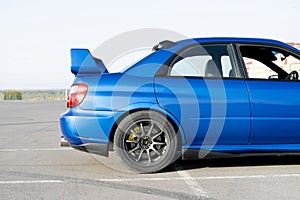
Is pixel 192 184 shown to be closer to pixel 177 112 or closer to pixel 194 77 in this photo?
pixel 177 112

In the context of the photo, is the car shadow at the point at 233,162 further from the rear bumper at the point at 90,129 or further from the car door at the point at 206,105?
the rear bumper at the point at 90,129

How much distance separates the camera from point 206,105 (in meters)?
4.31

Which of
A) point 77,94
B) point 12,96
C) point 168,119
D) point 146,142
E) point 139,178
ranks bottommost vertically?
point 12,96

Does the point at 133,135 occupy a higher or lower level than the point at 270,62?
lower

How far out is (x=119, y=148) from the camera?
4.36 metres

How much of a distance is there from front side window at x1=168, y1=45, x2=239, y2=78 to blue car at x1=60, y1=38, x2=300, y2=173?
0.01 m

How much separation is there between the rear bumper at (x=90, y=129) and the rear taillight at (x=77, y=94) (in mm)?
96

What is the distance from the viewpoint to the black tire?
4336 mm

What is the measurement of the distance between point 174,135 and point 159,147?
0.25m

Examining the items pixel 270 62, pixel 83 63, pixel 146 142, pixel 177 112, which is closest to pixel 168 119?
pixel 177 112

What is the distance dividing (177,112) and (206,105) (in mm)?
351

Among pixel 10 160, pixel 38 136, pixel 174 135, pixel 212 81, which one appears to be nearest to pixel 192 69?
pixel 212 81

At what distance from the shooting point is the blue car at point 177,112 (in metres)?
4.31

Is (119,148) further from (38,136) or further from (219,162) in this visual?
(38,136)
